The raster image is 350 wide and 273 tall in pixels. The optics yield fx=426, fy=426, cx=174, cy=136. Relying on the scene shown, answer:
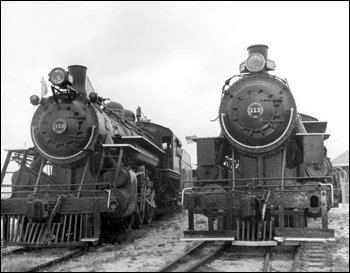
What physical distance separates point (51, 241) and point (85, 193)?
1.31 metres

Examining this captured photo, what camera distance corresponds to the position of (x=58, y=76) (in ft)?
28.9

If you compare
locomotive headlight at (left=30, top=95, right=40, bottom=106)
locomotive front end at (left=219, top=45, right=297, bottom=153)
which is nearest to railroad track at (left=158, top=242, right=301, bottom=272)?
locomotive front end at (left=219, top=45, right=297, bottom=153)

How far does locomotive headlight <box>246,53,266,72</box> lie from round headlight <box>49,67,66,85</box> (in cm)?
378

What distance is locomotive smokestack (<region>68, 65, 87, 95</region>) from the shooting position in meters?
9.48

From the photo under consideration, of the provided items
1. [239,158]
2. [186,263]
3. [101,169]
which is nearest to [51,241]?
[101,169]

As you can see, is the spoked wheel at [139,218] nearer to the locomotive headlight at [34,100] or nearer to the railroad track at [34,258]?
the railroad track at [34,258]

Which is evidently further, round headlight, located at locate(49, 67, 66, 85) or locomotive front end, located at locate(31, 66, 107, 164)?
locomotive front end, located at locate(31, 66, 107, 164)

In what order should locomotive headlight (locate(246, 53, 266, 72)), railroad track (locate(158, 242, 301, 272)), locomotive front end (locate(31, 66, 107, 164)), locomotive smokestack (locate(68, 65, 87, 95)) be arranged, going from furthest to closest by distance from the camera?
1. locomotive smokestack (locate(68, 65, 87, 95))
2. locomotive front end (locate(31, 66, 107, 164))
3. locomotive headlight (locate(246, 53, 266, 72))
4. railroad track (locate(158, 242, 301, 272))

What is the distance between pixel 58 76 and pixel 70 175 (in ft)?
7.01

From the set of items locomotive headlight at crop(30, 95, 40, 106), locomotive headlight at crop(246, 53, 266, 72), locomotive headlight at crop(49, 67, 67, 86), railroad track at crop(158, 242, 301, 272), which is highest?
locomotive headlight at crop(246, 53, 266, 72)

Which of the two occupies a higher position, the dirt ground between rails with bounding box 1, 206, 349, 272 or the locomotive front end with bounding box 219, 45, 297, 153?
the locomotive front end with bounding box 219, 45, 297, 153

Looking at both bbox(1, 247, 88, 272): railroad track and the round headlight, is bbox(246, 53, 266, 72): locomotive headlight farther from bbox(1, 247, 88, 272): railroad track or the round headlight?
bbox(1, 247, 88, 272): railroad track

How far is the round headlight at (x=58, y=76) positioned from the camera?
8766 mm

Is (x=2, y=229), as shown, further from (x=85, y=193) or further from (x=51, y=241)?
(x=85, y=193)
